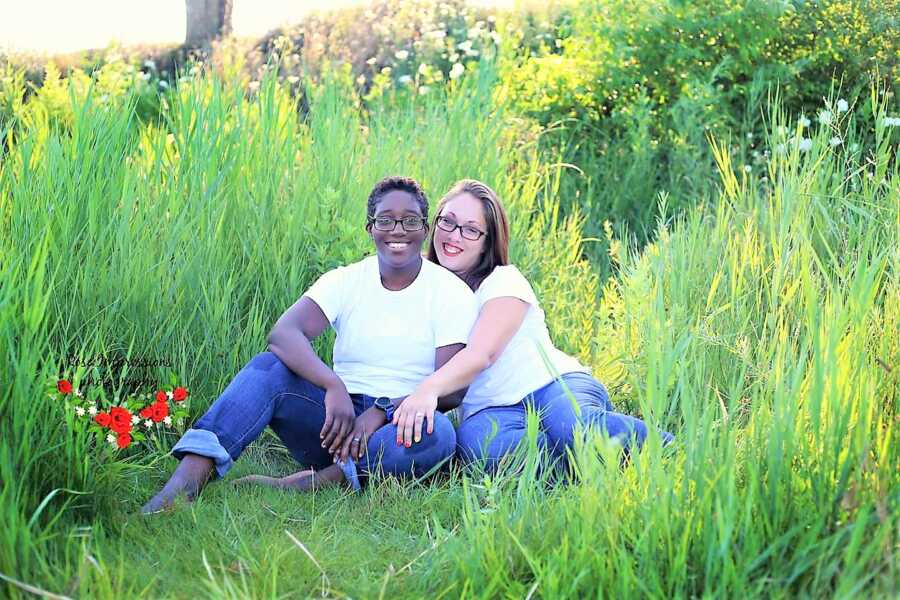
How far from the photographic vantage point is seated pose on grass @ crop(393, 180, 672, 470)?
3576 mm

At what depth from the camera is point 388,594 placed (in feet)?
8.91

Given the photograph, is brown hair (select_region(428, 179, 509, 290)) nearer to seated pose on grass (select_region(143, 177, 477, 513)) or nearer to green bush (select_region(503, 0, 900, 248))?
seated pose on grass (select_region(143, 177, 477, 513))

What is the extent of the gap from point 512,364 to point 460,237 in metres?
0.52

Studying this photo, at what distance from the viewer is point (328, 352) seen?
4562mm

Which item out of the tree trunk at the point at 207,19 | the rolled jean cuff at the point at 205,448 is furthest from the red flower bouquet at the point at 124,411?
the tree trunk at the point at 207,19

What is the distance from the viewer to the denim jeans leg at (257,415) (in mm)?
3479

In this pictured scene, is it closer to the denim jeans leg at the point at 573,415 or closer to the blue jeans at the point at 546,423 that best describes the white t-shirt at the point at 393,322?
the blue jeans at the point at 546,423

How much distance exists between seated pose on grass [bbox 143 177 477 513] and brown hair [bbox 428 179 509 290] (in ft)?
0.89

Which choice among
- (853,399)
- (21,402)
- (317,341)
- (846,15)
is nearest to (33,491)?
(21,402)

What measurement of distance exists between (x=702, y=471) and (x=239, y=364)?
2.43 m

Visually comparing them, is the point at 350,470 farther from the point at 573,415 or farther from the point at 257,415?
the point at 573,415

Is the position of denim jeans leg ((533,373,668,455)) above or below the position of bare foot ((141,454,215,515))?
above

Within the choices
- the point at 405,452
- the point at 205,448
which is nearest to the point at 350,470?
the point at 405,452

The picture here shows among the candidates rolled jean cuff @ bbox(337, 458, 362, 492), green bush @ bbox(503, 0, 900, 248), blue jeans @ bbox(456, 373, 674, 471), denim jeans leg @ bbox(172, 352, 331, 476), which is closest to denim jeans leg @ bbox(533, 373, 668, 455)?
blue jeans @ bbox(456, 373, 674, 471)
